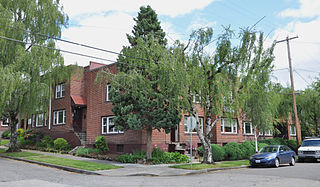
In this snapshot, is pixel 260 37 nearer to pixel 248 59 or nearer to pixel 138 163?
pixel 248 59

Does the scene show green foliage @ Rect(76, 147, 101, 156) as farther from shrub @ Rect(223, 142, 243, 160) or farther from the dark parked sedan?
the dark parked sedan

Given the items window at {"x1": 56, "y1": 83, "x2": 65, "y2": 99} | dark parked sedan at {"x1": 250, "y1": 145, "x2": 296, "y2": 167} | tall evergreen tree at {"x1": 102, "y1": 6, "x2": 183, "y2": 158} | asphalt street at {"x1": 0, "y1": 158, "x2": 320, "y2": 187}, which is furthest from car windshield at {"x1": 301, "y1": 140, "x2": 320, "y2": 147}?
window at {"x1": 56, "y1": 83, "x2": 65, "y2": 99}

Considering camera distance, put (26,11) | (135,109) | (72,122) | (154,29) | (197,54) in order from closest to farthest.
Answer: (197,54)
(135,109)
(154,29)
(26,11)
(72,122)

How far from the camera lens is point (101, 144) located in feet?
74.6

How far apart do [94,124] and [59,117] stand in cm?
634

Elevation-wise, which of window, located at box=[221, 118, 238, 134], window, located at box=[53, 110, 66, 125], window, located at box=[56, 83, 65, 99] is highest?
window, located at box=[56, 83, 65, 99]

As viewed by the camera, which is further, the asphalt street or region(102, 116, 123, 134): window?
region(102, 116, 123, 134): window

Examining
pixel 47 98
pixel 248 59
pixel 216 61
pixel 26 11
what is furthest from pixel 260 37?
pixel 26 11

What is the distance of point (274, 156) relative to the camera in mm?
17672

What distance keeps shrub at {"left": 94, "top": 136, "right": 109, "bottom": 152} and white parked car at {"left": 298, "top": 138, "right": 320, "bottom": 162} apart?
1500 centimetres

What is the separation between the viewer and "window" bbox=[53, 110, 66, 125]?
29.2 metres

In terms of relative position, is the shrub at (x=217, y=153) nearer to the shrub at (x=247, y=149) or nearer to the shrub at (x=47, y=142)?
the shrub at (x=247, y=149)

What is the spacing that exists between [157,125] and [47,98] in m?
9.17

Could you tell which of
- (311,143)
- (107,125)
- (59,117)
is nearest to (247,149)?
(311,143)
